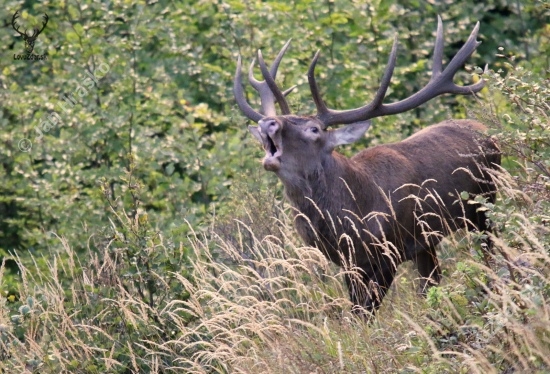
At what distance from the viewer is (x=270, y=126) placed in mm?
4773

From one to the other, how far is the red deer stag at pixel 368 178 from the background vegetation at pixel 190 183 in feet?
0.78

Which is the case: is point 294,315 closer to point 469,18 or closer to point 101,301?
point 101,301

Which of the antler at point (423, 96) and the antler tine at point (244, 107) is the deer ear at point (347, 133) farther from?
the antler tine at point (244, 107)

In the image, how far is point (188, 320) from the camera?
4742 millimetres

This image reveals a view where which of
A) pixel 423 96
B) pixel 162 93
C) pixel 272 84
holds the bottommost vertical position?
pixel 162 93

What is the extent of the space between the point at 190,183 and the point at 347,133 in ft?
9.64

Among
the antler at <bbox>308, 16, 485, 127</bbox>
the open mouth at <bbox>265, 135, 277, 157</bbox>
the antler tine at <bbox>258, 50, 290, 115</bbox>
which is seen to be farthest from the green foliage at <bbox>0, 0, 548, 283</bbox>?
the open mouth at <bbox>265, 135, 277, 157</bbox>

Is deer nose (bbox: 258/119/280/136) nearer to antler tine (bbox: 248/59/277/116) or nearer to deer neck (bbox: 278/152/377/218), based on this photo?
deer neck (bbox: 278/152/377/218)

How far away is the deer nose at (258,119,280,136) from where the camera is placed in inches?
188

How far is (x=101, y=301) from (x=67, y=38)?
4160 mm

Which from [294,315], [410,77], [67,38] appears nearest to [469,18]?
[410,77]

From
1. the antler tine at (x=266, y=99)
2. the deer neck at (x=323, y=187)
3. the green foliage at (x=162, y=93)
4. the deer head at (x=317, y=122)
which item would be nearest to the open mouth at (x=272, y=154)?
the deer head at (x=317, y=122)

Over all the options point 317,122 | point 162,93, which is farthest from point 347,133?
point 162,93

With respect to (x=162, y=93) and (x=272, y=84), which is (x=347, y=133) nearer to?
(x=272, y=84)
